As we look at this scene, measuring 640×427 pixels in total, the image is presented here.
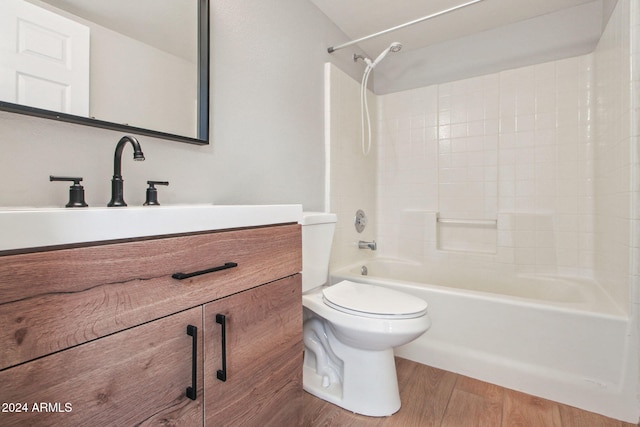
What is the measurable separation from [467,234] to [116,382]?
7.63 feet

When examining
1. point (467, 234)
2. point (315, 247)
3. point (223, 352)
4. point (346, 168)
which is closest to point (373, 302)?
point (315, 247)

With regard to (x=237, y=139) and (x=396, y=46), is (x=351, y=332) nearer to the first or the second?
(x=237, y=139)

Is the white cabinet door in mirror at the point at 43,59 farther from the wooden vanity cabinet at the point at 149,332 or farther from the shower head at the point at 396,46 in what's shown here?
the shower head at the point at 396,46

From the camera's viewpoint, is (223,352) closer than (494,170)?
Yes

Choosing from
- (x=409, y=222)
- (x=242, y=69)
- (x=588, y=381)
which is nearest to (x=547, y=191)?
(x=409, y=222)

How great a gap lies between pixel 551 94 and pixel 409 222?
1.30 meters

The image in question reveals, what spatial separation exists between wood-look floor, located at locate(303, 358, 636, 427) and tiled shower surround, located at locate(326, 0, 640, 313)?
0.61m

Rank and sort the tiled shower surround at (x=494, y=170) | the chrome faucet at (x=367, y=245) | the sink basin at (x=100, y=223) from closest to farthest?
1. the sink basin at (x=100, y=223)
2. the tiled shower surround at (x=494, y=170)
3. the chrome faucet at (x=367, y=245)

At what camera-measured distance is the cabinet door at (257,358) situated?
737mm

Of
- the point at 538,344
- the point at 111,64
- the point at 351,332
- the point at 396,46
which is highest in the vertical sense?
the point at 396,46

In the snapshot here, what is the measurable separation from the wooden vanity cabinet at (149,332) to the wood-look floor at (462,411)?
0.44 meters

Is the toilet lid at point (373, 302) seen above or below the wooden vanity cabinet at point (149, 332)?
below

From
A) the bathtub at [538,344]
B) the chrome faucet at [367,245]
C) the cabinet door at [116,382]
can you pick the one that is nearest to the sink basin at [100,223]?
the cabinet door at [116,382]

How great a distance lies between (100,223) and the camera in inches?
21.3
